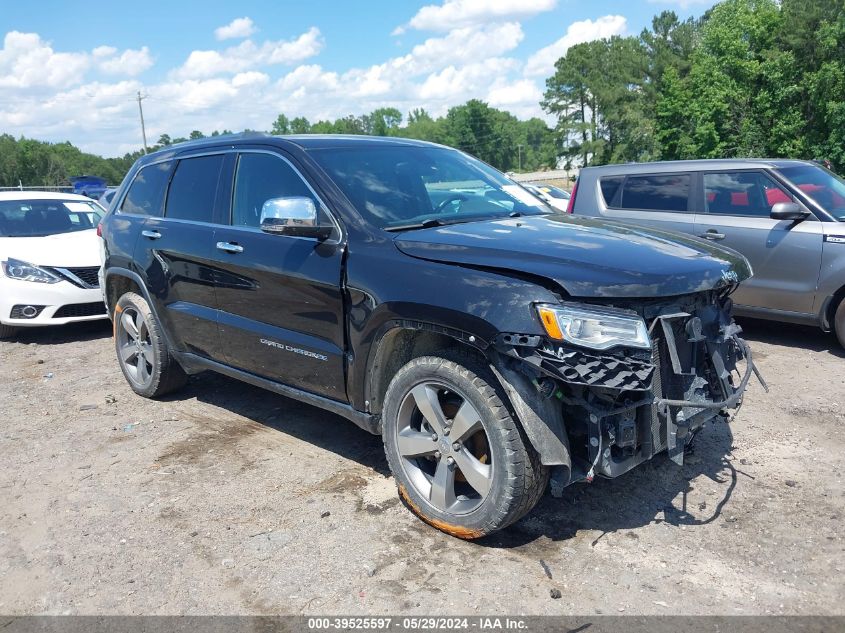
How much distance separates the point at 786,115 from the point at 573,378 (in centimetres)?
4001

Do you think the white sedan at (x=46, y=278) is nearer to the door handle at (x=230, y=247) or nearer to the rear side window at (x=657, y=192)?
the door handle at (x=230, y=247)

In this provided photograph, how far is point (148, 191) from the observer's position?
17.9 feet

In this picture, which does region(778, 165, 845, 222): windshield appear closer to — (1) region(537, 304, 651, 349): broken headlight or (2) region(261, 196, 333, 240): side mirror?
(1) region(537, 304, 651, 349): broken headlight

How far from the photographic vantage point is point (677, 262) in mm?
3199

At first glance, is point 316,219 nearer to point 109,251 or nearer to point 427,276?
point 427,276

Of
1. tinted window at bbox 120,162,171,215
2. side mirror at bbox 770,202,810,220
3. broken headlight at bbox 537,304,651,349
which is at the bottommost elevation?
broken headlight at bbox 537,304,651,349

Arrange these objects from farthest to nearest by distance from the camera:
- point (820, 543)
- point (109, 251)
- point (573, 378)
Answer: point (109, 251) < point (820, 543) < point (573, 378)

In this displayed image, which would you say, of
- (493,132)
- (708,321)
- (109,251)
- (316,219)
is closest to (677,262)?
(708,321)

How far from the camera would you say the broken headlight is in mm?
2840

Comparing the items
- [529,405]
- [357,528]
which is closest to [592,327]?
[529,405]

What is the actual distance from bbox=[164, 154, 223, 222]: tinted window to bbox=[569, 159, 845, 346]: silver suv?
4059 millimetres

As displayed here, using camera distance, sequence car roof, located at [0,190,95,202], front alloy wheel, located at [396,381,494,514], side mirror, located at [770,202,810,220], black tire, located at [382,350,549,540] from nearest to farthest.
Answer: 1. black tire, located at [382,350,549,540]
2. front alloy wheel, located at [396,381,494,514]
3. side mirror, located at [770,202,810,220]
4. car roof, located at [0,190,95,202]

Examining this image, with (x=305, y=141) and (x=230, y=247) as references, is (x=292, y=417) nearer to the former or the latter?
(x=230, y=247)

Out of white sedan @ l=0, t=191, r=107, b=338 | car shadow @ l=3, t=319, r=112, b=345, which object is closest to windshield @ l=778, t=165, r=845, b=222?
white sedan @ l=0, t=191, r=107, b=338
